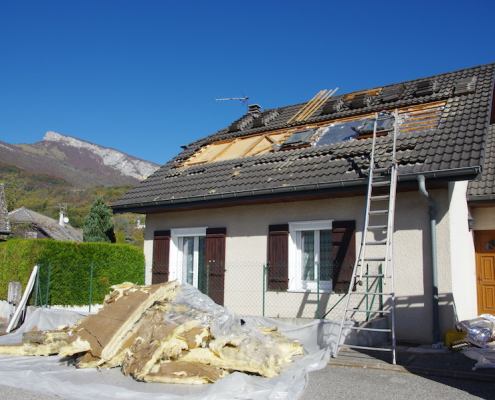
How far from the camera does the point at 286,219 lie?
9.63m

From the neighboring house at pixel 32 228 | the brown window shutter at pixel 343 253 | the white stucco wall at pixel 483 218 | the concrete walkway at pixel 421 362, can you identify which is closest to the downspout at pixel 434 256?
the concrete walkway at pixel 421 362

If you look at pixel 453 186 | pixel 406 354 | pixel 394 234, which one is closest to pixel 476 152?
pixel 453 186

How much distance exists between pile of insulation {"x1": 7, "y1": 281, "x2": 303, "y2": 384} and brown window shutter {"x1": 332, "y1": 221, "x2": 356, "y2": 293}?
184 cm

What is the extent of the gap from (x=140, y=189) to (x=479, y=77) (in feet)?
29.2

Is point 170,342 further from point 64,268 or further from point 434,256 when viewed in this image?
point 64,268

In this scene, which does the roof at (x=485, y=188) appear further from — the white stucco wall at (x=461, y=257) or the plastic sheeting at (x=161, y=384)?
the plastic sheeting at (x=161, y=384)

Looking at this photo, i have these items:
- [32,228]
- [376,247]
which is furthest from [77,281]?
[32,228]

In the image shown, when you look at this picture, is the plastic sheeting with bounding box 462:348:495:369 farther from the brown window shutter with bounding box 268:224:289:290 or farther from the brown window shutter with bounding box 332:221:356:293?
the brown window shutter with bounding box 268:224:289:290

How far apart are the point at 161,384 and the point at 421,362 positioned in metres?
3.53

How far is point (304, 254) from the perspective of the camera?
379 inches

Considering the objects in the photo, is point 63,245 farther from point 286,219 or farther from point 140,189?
point 286,219

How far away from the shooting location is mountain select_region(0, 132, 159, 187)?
365ft

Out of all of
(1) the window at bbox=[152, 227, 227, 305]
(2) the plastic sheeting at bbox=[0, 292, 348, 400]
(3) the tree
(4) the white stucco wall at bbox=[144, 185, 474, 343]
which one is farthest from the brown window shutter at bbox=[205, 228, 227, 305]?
(3) the tree

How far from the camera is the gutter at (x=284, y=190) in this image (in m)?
7.53
